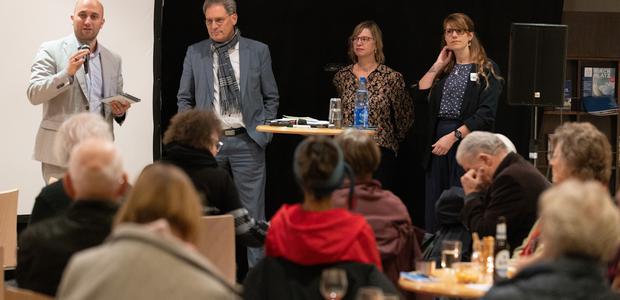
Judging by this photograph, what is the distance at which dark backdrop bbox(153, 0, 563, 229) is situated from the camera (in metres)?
8.88

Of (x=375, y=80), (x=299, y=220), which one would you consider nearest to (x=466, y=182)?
(x=299, y=220)

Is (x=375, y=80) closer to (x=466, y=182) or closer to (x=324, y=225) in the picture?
(x=466, y=182)

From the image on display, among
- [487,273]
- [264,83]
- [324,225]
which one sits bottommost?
[487,273]

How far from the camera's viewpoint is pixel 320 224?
4.16 m

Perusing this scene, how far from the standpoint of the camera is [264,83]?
818 centimetres

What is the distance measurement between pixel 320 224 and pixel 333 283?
14.9 inches

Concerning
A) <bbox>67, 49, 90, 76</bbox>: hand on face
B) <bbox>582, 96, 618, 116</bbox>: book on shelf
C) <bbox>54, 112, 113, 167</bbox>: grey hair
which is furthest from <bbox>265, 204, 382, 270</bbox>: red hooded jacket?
<bbox>582, 96, 618, 116</bbox>: book on shelf

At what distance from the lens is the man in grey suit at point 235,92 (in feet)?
26.3

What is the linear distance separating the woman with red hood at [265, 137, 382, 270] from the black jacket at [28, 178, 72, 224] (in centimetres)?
98

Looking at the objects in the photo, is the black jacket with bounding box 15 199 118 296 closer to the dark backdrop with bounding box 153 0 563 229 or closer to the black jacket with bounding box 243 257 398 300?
the black jacket with bounding box 243 257 398 300

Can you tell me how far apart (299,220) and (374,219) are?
0.83m

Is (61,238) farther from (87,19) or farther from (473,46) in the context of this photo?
(473,46)

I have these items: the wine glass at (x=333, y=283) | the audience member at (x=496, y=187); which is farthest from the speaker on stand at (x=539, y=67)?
the wine glass at (x=333, y=283)

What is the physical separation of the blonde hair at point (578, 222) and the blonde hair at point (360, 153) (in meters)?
1.69
